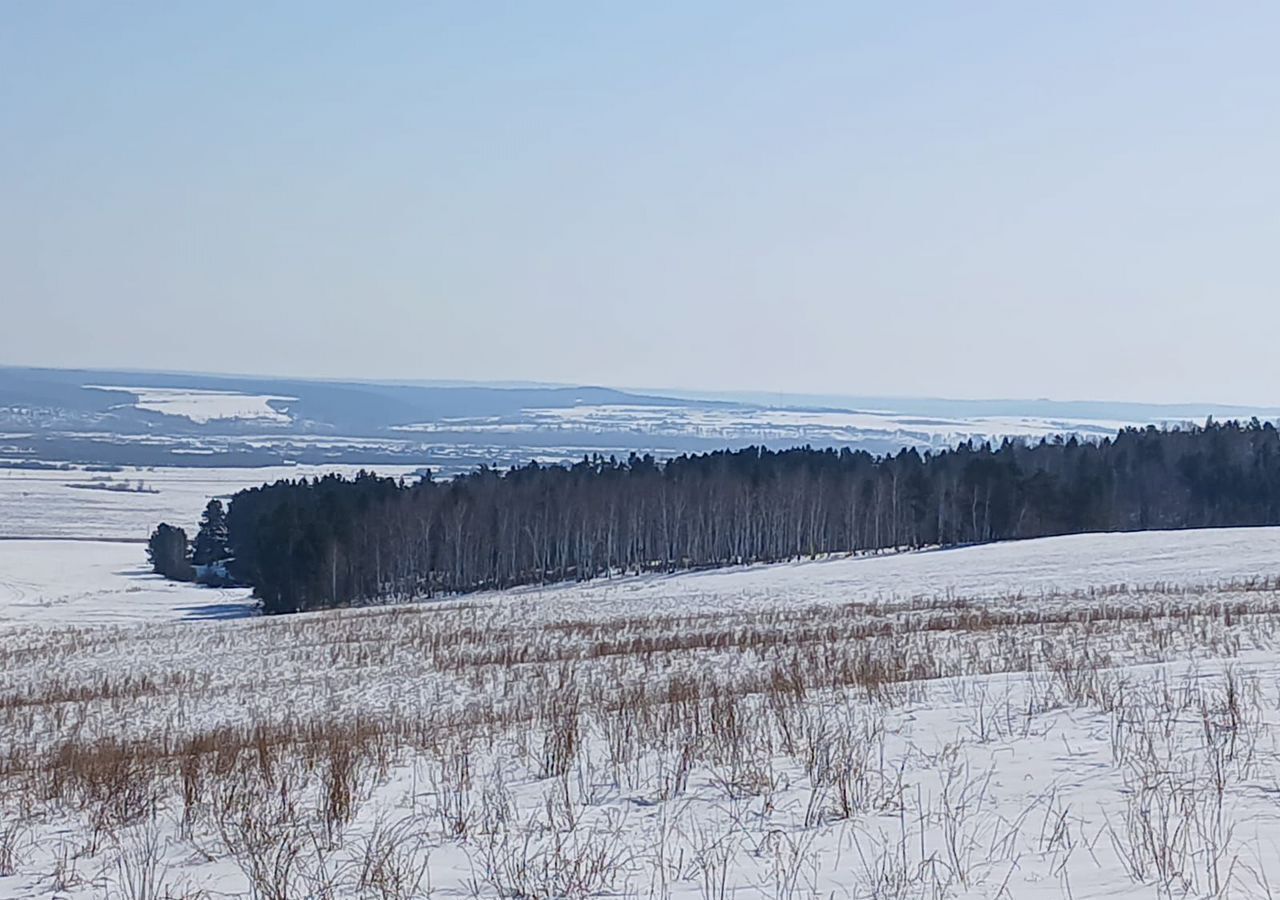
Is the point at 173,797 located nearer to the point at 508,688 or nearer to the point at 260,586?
the point at 508,688

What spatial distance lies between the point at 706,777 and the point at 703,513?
235 ft

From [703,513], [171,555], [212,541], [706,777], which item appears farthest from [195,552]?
[706,777]

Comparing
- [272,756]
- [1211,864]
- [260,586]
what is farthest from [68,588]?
[1211,864]

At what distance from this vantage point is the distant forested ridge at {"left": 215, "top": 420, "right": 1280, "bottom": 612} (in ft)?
249

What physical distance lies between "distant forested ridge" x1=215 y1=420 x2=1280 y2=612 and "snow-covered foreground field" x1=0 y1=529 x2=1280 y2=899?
5609 cm

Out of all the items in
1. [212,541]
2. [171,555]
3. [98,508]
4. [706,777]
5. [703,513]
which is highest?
[706,777]

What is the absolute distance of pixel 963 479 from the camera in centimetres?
7762

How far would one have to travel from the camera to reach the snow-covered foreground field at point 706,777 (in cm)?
670

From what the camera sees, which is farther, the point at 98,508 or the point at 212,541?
the point at 98,508

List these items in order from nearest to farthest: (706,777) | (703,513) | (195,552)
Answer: (706,777)
(703,513)
(195,552)

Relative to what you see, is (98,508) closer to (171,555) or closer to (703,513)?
(171,555)

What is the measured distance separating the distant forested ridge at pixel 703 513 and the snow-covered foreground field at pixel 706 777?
56093 millimetres

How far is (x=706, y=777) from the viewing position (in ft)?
29.1

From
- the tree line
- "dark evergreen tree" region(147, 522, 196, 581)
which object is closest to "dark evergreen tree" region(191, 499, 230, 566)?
the tree line
